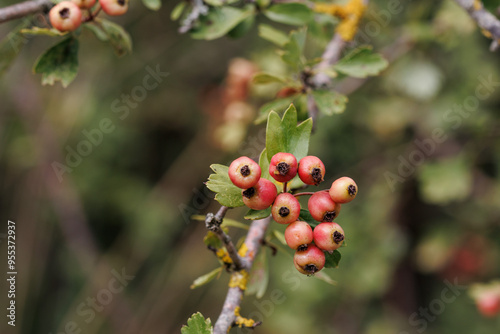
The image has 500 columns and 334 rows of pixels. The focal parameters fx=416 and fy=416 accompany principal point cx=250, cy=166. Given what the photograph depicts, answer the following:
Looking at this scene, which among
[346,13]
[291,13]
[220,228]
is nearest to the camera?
[220,228]

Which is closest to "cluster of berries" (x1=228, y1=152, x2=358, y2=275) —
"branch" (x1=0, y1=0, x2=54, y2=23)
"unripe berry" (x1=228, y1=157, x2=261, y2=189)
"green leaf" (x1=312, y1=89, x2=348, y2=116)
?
"unripe berry" (x1=228, y1=157, x2=261, y2=189)

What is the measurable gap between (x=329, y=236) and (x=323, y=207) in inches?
2.7

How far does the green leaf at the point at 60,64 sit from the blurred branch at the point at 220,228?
78 centimetres

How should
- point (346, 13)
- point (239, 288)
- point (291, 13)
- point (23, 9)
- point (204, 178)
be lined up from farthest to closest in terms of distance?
point (204, 178) → point (346, 13) → point (291, 13) → point (23, 9) → point (239, 288)

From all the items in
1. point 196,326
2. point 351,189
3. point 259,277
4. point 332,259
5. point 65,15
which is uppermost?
point 65,15

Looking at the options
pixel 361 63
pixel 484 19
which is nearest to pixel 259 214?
pixel 361 63

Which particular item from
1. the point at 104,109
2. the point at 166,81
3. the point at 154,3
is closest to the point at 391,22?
the point at 154,3

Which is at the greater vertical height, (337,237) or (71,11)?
(71,11)

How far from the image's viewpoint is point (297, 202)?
0.94 metres

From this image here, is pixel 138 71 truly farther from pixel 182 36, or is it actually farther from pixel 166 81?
pixel 182 36

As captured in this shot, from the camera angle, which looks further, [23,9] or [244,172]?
[23,9]

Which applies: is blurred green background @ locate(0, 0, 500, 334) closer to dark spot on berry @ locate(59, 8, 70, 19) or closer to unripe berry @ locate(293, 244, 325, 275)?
dark spot on berry @ locate(59, 8, 70, 19)

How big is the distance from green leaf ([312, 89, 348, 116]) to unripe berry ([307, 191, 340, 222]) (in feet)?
1.53

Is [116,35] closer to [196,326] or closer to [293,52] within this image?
[293,52]
